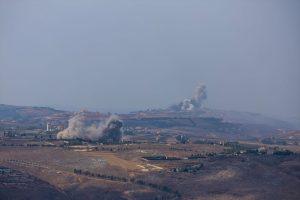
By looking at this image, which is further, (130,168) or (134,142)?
(134,142)

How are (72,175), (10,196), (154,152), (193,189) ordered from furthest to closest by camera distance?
(154,152), (72,175), (193,189), (10,196)

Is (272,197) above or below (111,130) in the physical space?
below

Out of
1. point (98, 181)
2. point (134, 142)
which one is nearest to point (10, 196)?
point (98, 181)

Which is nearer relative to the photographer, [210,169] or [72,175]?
[72,175]

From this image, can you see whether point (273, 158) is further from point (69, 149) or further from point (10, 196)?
point (10, 196)

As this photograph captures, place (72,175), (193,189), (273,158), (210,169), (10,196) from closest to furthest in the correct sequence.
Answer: (10,196), (193,189), (72,175), (210,169), (273,158)

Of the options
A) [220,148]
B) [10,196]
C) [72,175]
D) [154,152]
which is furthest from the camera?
[220,148]

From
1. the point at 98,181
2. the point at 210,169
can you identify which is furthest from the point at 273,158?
the point at 98,181

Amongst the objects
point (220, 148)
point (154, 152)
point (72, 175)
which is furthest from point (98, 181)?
point (220, 148)

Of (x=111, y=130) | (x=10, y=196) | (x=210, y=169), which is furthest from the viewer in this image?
(x=111, y=130)

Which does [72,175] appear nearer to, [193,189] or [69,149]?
[193,189]
